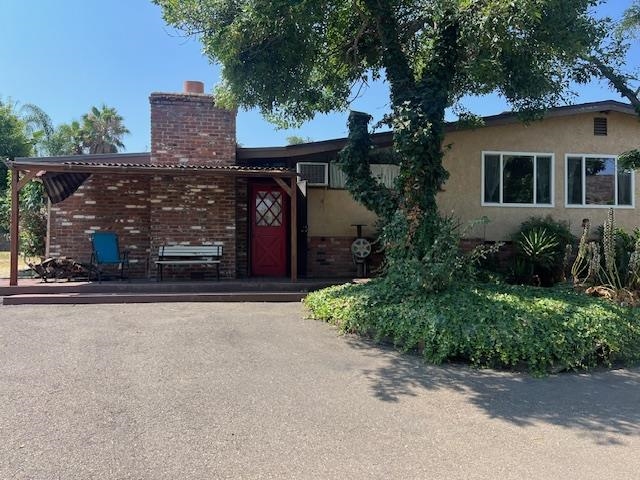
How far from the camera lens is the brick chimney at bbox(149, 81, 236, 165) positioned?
11586 mm

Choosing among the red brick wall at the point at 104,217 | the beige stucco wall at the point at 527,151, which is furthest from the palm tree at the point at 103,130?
the beige stucco wall at the point at 527,151

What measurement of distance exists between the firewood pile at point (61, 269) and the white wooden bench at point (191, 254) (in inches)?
59.6

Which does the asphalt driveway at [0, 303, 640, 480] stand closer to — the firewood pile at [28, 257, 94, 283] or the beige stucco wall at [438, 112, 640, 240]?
the firewood pile at [28, 257, 94, 283]

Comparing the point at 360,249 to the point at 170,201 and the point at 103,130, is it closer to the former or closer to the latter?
the point at 170,201

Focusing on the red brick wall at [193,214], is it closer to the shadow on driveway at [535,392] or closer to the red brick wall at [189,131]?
the red brick wall at [189,131]

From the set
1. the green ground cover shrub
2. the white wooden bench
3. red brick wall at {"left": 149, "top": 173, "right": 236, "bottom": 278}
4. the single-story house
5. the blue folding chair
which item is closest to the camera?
the green ground cover shrub

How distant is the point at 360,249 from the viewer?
11.7m

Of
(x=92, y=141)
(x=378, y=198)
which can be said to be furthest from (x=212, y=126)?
(x=92, y=141)

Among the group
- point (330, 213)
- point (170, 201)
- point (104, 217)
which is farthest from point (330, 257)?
point (104, 217)

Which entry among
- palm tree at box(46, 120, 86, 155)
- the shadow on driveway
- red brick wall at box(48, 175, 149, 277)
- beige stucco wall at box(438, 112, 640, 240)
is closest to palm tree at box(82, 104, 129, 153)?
palm tree at box(46, 120, 86, 155)

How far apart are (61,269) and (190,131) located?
13.6 feet

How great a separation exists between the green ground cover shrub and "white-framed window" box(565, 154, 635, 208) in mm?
5906

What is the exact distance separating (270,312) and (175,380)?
363 centimetres

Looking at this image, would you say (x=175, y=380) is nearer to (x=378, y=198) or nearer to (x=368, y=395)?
(x=368, y=395)
